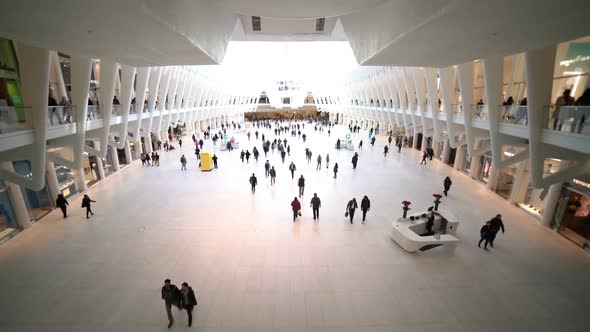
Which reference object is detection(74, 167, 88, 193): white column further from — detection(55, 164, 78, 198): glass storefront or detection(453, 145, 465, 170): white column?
detection(453, 145, 465, 170): white column

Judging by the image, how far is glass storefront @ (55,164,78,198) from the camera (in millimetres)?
11625

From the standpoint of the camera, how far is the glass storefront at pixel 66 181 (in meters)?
11.6

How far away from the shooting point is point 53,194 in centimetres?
1068

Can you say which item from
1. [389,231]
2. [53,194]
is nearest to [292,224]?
[389,231]

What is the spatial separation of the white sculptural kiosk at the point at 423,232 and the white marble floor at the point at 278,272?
0.94 feet

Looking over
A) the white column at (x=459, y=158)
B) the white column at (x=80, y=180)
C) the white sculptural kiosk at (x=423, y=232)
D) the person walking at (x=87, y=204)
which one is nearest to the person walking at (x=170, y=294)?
the white sculptural kiosk at (x=423, y=232)

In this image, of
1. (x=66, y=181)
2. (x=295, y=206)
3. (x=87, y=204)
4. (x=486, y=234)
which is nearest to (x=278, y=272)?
(x=295, y=206)

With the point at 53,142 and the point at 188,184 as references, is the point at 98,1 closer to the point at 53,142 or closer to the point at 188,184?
the point at 53,142

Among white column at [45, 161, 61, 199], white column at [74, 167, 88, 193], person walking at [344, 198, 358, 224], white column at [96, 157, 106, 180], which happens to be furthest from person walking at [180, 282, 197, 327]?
white column at [96, 157, 106, 180]

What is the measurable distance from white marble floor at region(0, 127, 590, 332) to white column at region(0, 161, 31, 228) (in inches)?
14.3

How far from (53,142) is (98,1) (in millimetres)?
8698

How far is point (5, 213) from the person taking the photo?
8.59m

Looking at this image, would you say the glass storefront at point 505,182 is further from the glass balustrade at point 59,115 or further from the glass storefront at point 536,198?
the glass balustrade at point 59,115

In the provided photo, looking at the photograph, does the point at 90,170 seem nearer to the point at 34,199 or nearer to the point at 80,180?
the point at 80,180
